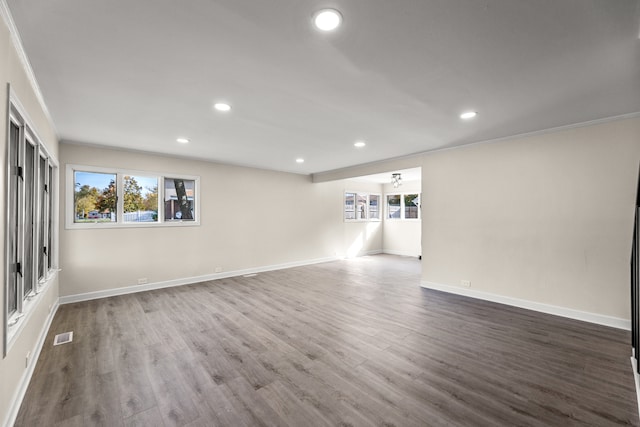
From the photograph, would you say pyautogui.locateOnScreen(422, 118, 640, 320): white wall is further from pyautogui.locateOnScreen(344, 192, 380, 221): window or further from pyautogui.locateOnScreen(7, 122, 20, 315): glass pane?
pyautogui.locateOnScreen(7, 122, 20, 315): glass pane

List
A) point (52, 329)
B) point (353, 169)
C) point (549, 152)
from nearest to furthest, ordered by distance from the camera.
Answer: point (52, 329)
point (549, 152)
point (353, 169)

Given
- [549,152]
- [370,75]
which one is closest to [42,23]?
[370,75]

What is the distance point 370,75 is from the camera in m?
2.29

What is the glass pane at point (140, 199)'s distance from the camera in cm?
494

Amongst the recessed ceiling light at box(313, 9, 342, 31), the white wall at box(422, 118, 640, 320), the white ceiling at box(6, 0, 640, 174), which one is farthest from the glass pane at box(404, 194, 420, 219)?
the recessed ceiling light at box(313, 9, 342, 31)

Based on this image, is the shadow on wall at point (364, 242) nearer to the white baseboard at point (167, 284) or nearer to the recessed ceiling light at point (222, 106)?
the white baseboard at point (167, 284)

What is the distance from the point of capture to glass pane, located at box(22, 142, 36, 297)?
2.59 meters

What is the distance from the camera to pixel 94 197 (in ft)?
15.1

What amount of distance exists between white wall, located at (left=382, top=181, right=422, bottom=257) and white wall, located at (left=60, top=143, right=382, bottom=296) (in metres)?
1.51

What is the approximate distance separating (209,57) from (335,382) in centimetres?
268

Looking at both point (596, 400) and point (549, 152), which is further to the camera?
point (549, 152)

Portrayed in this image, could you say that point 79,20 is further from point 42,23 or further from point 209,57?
point 209,57

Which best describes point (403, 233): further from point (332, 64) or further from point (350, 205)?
point (332, 64)

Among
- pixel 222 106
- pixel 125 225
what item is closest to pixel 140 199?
pixel 125 225
